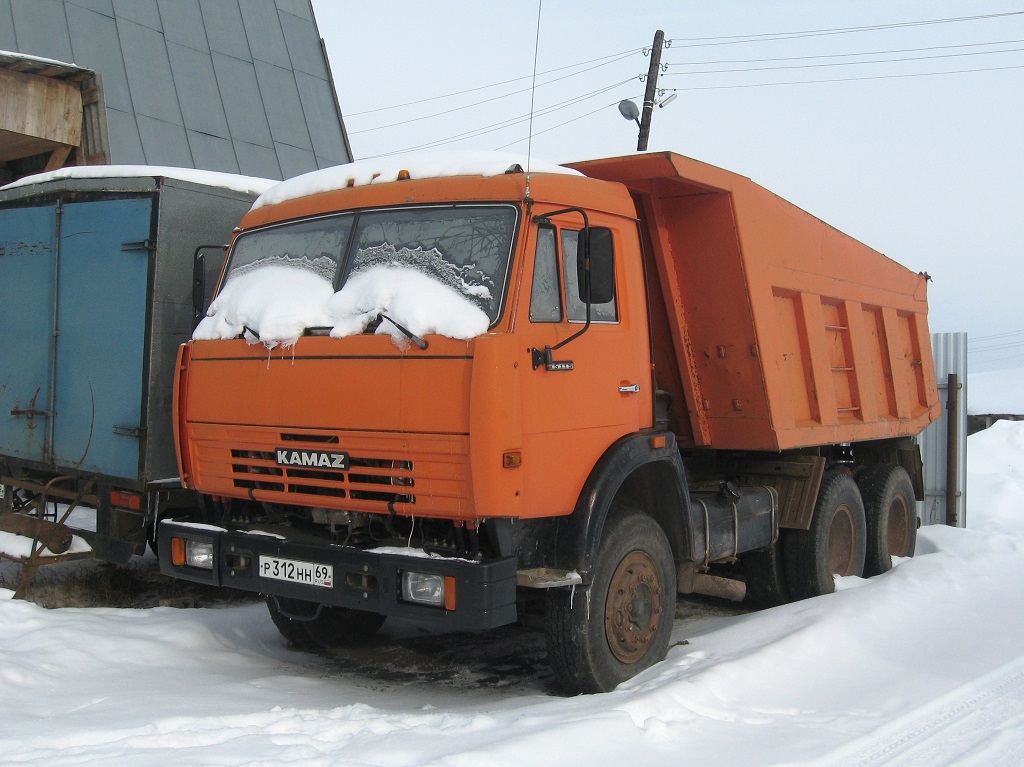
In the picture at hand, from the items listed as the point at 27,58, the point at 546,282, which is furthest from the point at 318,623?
the point at 27,58

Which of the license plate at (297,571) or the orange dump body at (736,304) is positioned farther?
the orange dump body at (736,304)

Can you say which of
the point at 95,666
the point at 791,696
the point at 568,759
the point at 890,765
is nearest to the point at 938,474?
→ the point at 791,696

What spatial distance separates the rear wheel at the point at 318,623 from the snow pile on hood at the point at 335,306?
169cm

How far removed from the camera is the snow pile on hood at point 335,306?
4.48 meters

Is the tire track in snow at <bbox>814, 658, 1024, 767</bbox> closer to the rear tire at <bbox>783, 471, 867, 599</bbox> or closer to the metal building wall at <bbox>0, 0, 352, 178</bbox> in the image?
the rear tire at <bbox>783, 471, 867, 599</bbox>

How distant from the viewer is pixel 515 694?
5.18m

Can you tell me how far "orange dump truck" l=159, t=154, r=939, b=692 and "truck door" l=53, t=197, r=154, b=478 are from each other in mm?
1302

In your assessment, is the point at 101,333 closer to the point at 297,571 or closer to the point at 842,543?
the point at 297,571

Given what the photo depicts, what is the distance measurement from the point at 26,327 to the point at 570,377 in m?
4.62

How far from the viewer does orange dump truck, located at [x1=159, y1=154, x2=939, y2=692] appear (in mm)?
4426

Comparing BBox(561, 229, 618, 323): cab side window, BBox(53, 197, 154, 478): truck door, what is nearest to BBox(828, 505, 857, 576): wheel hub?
BBox(561, 229, 618, 323): cab side window

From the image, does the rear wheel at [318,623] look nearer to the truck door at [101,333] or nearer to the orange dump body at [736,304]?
the truck door at [101,333]

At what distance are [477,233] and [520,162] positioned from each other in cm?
49

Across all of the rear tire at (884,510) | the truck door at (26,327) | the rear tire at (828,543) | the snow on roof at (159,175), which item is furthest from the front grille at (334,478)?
the rear tire at (884,510)
